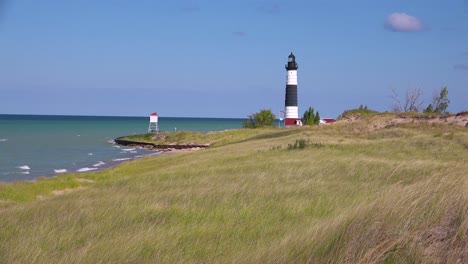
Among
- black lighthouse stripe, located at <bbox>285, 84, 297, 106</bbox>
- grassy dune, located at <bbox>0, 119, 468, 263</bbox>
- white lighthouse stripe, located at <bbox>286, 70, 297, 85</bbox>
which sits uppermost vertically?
white lighthouse stripe, located at <bbox>286, 70, 297, 85</bbox>

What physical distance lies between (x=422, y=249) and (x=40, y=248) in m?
4.85

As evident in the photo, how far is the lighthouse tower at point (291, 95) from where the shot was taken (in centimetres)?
7938

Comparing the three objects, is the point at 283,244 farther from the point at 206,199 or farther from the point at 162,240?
the point at 206,199

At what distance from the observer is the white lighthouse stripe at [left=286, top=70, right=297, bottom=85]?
80.6 meters

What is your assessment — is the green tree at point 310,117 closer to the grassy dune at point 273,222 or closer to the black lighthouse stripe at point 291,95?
the black lighthouse stripe at point 291,95

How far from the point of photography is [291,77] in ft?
265

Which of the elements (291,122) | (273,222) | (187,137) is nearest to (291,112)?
(291,122)

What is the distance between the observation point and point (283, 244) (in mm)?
6242

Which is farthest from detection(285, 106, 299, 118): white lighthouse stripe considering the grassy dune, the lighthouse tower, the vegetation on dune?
the grassy dune

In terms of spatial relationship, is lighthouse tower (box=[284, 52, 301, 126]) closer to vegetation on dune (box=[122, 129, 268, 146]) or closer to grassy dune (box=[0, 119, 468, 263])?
vegetation on dune (box=[122, 129, 268, 146])

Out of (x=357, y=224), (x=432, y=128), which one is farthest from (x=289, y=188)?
(x=432, y=128)

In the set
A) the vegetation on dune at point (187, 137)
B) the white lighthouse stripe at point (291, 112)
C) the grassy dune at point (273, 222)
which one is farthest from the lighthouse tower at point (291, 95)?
the grassy dune at point (273, 222)

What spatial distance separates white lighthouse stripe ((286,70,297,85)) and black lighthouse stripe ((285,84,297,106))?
21.1 inches

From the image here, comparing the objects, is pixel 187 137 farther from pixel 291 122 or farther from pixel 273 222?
pixel 273 222
